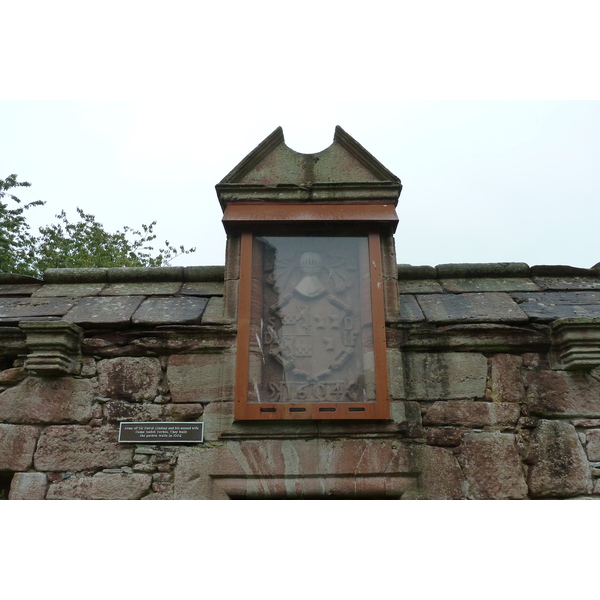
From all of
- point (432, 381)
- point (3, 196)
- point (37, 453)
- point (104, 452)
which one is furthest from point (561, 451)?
point (3, 196)

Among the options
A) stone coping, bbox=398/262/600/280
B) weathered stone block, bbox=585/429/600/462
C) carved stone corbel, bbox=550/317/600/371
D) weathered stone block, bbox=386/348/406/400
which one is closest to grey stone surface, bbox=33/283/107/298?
weathered stone block, bbox=386/348/406/400

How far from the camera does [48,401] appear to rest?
3602 mm

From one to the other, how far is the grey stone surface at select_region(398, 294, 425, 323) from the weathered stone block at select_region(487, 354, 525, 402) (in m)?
0.59

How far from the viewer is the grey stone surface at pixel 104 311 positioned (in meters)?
3.76

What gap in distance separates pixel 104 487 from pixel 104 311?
1249mm

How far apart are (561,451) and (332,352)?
1.62 metres

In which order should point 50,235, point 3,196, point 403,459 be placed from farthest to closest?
1. point 50,235
2. point 3,196
3. point 403,459

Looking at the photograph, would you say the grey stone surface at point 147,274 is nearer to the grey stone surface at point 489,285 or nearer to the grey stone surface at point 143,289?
the grey stone surface at point 143,289

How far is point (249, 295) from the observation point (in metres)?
3.77

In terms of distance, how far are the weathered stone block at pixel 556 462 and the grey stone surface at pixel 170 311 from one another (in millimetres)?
2444

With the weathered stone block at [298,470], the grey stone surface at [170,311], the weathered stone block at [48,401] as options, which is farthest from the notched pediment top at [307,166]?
the weathered stone block at [298,470]

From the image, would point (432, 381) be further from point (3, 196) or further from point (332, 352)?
point (3, 196)

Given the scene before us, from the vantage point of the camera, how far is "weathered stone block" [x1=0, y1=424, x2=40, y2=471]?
11.3ft

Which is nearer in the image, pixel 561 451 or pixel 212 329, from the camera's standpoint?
pixel 561 451
